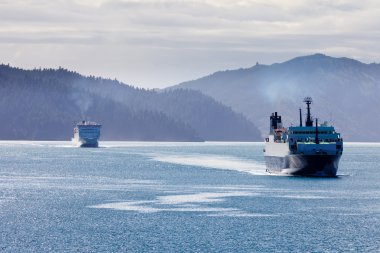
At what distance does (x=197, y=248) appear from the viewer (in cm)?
7062

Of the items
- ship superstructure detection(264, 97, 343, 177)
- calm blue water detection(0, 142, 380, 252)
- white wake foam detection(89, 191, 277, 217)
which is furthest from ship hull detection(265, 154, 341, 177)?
white wake foam detection(89, 191, 277, 217)

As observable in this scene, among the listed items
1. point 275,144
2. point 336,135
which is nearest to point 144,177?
point 275,144

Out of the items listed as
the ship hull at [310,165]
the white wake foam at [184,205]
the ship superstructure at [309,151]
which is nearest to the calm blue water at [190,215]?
the white wake foam at [184,205]

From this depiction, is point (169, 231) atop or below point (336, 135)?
below

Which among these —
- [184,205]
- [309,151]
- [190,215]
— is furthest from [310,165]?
[190,215]

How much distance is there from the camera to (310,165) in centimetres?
14538

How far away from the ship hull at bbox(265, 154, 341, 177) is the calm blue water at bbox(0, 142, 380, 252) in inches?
72.0

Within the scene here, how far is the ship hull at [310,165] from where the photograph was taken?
145250 millimetres

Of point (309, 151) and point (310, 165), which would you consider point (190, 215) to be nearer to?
point (309, 151)

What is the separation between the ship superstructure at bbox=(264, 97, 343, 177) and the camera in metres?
144

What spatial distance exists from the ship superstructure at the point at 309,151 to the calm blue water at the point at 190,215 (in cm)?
233

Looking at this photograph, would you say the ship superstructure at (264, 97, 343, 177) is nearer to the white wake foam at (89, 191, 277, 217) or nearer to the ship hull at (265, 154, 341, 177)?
the ship hull at (265, 154, 341, 177)

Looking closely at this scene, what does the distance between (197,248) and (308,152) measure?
7589 cm

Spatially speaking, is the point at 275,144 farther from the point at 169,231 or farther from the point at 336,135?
the point at 169,231
